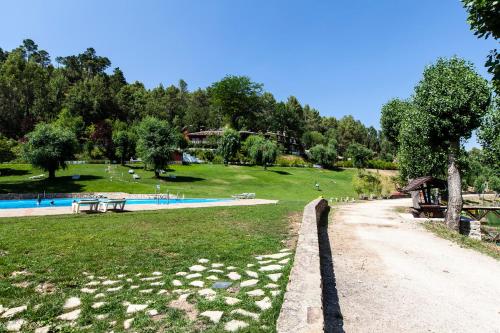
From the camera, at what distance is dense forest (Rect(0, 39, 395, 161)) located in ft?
265

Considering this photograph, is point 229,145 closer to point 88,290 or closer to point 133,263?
point 133,263

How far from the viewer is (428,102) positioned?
2025 cm

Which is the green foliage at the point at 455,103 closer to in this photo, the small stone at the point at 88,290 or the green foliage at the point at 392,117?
the green foliage at the point at 392,117

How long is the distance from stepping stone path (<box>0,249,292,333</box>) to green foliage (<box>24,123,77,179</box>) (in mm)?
41791

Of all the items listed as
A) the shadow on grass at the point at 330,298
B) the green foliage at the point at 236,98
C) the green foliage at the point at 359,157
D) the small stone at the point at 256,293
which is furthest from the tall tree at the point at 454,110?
the green foliage at the point at 236,98

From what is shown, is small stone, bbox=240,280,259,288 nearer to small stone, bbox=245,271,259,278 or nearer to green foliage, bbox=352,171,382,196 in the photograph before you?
small stone, bbox=245,271,259,278

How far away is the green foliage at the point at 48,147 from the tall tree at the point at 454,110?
144ft

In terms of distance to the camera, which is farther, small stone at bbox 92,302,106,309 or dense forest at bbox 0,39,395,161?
dense forest at bbox 0,39,395,161

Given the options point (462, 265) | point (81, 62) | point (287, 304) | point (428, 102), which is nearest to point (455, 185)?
point (428, 102)

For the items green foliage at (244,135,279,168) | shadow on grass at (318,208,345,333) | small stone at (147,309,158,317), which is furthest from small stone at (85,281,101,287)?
green foliage at (244,135,279,168)

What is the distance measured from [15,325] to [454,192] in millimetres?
21963

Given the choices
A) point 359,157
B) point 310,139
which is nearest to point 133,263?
point 359,157

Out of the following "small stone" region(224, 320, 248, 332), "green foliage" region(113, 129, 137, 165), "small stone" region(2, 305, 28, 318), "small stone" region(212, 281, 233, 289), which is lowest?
"small stone" region(2, 305, 28, 318)

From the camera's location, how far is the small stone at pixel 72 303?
5531 mm
